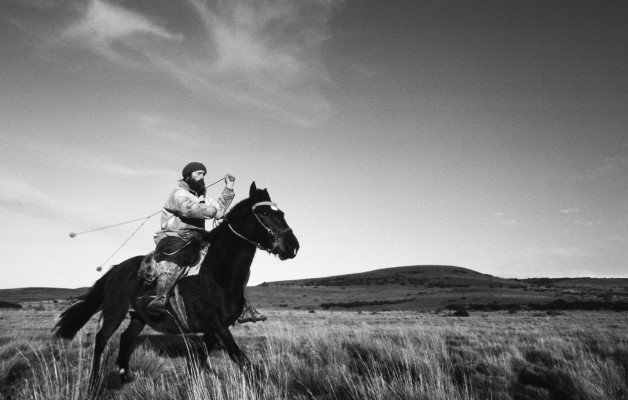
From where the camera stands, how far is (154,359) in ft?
23.0

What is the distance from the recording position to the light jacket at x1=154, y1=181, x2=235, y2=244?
506 centimetres

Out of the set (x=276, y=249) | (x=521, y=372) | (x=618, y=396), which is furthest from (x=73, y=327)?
(x=618, y=396)

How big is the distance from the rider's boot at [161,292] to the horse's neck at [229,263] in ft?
1.36

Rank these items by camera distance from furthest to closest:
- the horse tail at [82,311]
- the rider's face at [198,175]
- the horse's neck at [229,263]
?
the horse tail at [82,311], the rider's face at [198,175], the horse's neck at [229,263]

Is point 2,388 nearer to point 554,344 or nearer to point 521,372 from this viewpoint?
point 521,372

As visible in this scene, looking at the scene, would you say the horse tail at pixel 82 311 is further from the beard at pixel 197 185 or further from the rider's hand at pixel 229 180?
the rider's hand at pixel 229 180

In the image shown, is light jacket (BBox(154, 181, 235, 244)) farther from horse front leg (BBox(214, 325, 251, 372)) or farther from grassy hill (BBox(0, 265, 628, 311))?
grassy hill (BBox(0, 265, 628, 311))

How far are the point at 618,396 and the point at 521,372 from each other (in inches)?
64.7

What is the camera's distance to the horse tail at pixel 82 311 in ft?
20.7

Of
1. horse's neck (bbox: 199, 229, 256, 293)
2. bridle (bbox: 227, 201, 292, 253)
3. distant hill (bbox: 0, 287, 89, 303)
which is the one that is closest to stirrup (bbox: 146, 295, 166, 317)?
horse's neck (bbox: 199, 229, 256, 293)

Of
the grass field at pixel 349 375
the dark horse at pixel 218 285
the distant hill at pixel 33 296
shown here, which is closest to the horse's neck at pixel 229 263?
the dark horse at pixel 218 285

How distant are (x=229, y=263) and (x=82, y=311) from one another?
3486 millimetres

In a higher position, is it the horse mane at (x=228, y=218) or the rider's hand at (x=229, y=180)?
the rider's hand at (x=229, y=180)

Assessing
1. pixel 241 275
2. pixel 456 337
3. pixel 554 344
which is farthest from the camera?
pixel 456 337
